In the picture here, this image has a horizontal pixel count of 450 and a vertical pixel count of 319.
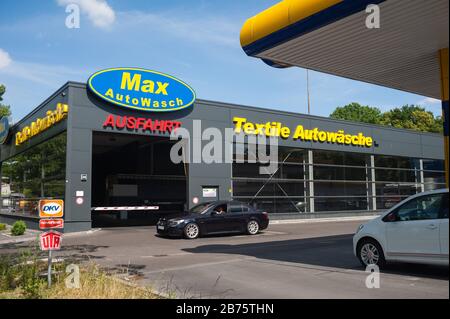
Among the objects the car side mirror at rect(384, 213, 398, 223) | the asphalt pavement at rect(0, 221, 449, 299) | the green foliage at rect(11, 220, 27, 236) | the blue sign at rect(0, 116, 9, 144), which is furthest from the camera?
the blue sign at rect(0, 116, 9, 144)

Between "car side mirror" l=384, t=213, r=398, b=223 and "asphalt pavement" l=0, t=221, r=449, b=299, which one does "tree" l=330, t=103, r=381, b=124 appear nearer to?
"asphalt pavement" l=0, t=221, r=449, b=299

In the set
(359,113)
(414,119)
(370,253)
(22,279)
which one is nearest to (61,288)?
(22,279)

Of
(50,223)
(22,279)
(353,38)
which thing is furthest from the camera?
(353,38)

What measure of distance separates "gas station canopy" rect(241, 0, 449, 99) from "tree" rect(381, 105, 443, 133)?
53.6 meters

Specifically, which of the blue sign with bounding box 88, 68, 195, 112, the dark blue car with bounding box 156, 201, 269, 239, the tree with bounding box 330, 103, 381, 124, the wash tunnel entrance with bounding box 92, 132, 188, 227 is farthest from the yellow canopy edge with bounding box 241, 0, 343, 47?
the tree with bounding box 330, 103, 381, 124

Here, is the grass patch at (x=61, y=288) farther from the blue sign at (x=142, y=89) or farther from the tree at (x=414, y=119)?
the tree at (x=414, y=119)

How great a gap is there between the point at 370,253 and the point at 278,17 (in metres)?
5.69

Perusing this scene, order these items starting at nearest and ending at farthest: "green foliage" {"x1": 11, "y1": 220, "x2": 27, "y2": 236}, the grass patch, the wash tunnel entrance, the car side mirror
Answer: the grass patch, the car side mirror, "green foliage" {"x1": 11, "y1": 220, "x2": 27, "y2": 236}, the wash tunnel entrance

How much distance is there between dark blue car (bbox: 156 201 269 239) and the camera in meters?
17.7

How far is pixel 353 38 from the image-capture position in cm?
1090

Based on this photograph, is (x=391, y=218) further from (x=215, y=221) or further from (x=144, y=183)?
(x=144, y=183)

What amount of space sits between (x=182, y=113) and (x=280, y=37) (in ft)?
43.7
